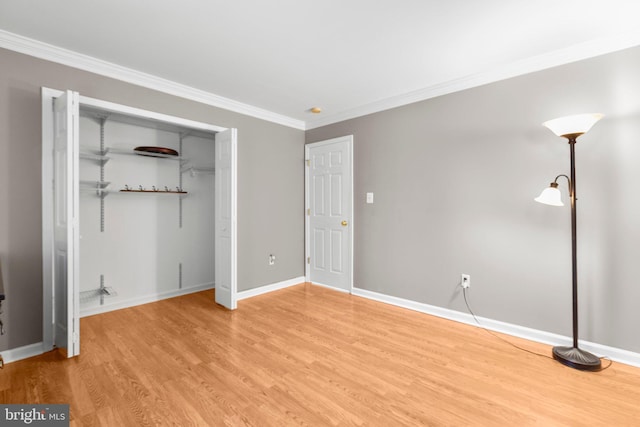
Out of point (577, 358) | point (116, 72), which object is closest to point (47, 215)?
point (116, 72)

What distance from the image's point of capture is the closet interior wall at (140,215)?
334 cm

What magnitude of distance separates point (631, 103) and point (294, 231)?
3794mm

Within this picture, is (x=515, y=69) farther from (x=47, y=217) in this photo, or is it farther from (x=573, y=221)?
(x=47, y=217)

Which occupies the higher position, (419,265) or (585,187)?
(585,187)

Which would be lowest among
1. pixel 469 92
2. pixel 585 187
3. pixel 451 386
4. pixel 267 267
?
pixel 451 386

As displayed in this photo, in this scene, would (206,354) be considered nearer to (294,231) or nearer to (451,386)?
(451,386)

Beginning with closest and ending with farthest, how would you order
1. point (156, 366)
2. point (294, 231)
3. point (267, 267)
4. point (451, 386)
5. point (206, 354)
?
1. point (451, 386)
2. point (156, 366)
3. point (206, 354)
4. point (267, 267)
5. point (294, 231)

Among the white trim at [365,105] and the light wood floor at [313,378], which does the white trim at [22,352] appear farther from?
the white trim at [365,105]

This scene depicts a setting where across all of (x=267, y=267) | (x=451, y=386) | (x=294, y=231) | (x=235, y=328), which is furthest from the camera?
(x=294, y=231)

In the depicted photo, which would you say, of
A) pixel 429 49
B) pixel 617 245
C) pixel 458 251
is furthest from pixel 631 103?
pixel 458 251

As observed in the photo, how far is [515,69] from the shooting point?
276 centimetres

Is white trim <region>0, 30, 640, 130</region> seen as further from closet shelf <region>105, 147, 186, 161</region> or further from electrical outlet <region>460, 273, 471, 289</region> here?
electrical outlet <region>460, 273, 471, 289</region>

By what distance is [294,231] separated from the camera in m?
4.62

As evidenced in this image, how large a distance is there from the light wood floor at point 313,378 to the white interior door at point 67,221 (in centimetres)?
25
